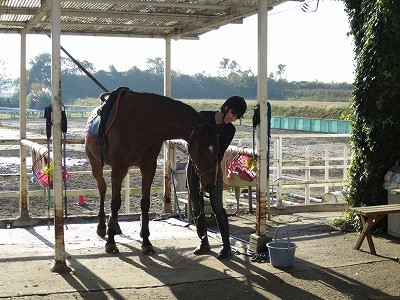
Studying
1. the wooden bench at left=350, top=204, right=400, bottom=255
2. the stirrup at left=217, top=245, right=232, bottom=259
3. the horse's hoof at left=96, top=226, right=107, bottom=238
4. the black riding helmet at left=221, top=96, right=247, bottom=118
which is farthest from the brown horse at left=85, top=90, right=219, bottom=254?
the wooden bench at left=350, top=204, right=400, bottom=255

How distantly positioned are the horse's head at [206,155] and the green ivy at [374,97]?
2340 millimetres

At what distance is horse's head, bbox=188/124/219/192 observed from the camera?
21.3ft

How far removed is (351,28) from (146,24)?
284cm

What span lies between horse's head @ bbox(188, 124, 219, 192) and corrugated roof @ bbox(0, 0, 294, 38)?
5.51 feet

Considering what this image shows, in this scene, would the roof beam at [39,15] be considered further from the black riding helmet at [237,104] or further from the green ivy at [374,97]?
the green ivy at [374,97]

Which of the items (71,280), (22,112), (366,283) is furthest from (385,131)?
(22,112)

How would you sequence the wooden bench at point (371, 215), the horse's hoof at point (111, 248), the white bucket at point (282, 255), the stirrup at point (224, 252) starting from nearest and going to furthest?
the white bucket at point (282, 255) < the stirrup at point (224, 252) < the wooden bench at point (371, 215) < the horse's hoof at point (111, 248)

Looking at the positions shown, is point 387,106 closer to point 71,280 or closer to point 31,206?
point 71,280

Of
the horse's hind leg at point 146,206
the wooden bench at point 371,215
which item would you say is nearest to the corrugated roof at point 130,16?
the horse's hind leg at point 146,206

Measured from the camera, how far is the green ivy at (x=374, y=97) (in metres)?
7.55

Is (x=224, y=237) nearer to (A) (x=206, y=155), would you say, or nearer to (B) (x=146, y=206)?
(A) (x=206, y=155)

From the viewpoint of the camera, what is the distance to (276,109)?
74312mm

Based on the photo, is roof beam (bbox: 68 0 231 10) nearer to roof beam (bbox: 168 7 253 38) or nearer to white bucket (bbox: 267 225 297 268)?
roof beam (bbox: 168 7 253 38)

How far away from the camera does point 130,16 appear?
8062mm
